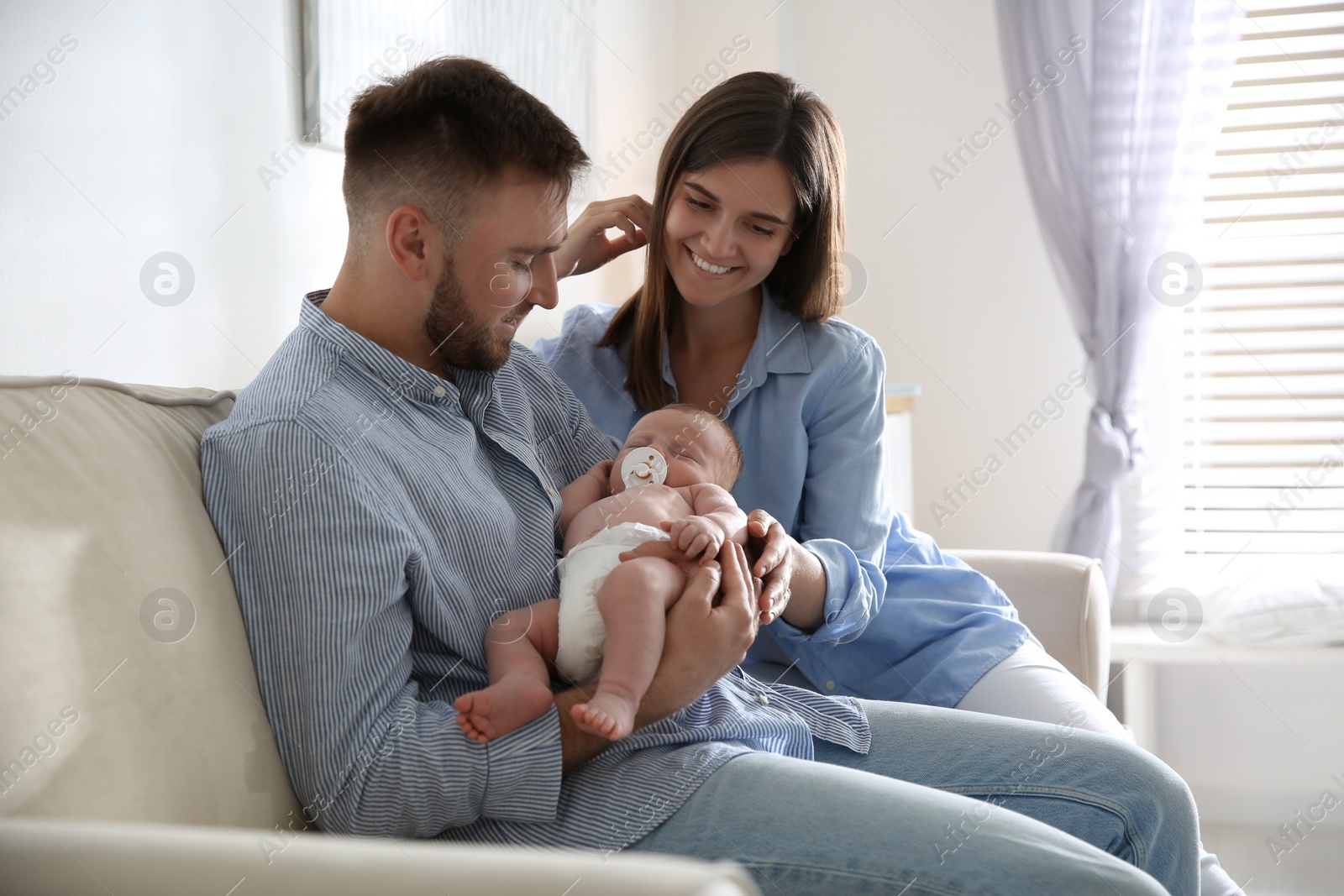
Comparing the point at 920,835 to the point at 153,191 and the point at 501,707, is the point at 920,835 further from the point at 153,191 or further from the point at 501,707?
the point at 153,191

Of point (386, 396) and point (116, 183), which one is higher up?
point (116, 183)

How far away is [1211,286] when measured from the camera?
329 cm

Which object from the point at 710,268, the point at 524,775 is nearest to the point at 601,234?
the point at 710,268

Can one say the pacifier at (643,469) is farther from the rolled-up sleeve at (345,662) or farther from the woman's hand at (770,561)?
the rolled-up sleeve at (345,662)

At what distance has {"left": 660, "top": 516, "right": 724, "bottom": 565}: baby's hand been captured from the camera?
1.25 m

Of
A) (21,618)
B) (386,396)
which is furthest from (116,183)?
(21,618)

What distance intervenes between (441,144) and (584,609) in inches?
23.0

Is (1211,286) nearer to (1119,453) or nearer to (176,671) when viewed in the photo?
(1119,453)

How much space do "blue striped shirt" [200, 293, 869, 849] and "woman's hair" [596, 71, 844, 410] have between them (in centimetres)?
65

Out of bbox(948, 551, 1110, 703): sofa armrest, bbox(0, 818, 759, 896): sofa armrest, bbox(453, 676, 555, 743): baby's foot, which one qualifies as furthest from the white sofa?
bbox(948, 551, 1110, 703): sofa armrest

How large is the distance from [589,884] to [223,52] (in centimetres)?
131

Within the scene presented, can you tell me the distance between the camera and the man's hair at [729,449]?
1.63 meters

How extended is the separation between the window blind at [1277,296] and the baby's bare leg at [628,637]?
271cm

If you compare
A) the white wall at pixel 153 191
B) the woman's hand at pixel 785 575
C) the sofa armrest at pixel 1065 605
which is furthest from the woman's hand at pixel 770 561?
the sofa armrest at pixel 1065 605
